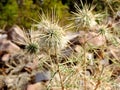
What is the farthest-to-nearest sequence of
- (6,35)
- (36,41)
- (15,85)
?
(6,35) → (15,85) → (36,41)

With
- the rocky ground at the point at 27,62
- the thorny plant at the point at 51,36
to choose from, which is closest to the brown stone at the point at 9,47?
the rocky ground at the point at 27,62

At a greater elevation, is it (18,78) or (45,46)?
(45,46)

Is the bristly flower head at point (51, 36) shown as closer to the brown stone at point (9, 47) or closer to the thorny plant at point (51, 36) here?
the thorny plant at point (51, 36)

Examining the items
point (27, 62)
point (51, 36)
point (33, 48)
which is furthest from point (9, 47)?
point (51, 36)

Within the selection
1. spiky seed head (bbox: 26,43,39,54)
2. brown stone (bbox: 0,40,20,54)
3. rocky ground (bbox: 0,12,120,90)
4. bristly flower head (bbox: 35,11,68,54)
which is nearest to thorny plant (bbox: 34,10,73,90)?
bristly flower head (bbox: 35,11,68,54)

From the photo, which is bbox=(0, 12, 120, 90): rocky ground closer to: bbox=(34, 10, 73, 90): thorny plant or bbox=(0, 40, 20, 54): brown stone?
bbox=(0, 40, 20, 54): brown stone

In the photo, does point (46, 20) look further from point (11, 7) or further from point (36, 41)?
point (11, 7)

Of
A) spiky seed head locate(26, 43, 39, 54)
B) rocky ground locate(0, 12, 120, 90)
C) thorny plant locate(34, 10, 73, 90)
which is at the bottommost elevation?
Result: rocky ground locate(0, 12, 120, 90)

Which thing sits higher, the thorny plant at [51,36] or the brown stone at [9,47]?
the thorny plant at [51,36]

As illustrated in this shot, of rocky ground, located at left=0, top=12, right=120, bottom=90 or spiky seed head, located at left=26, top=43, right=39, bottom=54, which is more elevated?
spiky seed head, located at left=26, top=43, right=39, bottom=54

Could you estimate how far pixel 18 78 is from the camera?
709cm

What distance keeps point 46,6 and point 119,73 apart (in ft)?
16.5

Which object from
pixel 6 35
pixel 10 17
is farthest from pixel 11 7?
pixel 6 35

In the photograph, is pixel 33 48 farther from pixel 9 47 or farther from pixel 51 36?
pixel 9 47
